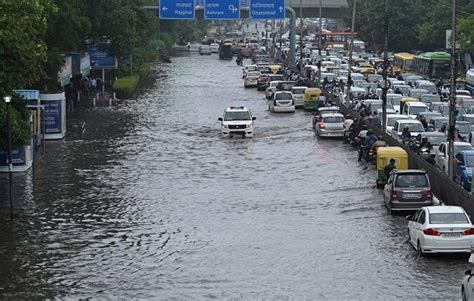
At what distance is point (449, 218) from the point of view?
28.7m

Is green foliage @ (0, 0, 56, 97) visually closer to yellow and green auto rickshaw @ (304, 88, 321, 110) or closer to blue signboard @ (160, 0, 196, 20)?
yellow and green auto rickshaw @ (304, 88, 321, 110)

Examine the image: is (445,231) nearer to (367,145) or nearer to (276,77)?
(367,145)

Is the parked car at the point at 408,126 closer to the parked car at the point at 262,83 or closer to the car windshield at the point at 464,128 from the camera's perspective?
the car windshield at the point at 464,128

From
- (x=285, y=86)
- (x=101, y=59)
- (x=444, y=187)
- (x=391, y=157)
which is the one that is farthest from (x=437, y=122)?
(x=101, y=59)

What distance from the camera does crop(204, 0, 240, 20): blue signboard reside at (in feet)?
292

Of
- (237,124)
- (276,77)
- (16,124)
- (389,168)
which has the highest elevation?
(16,124)

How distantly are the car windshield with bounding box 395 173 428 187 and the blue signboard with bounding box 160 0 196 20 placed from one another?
177 ft

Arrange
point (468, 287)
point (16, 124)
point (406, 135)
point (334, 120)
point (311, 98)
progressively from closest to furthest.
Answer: point (468, 287) < point (16, 124) < point (406, 135) < point (334, 120) < point (311, 98)

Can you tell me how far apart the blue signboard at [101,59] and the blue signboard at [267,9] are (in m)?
12.3

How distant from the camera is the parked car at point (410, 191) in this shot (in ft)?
115

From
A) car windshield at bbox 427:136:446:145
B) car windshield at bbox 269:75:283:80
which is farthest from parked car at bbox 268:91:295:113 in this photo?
car windshield at bbox 427:136:446:145

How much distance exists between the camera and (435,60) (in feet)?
308

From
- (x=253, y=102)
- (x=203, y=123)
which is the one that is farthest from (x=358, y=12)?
(x=203, y=123)

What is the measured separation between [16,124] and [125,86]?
43448 mm
